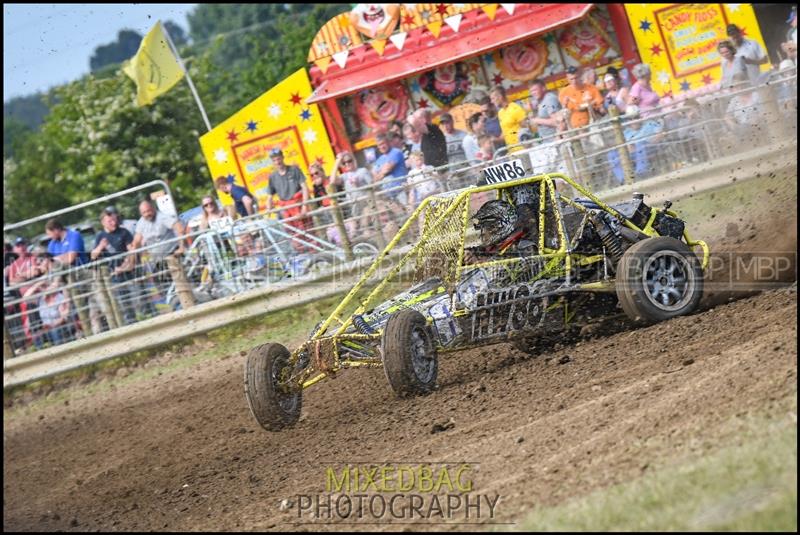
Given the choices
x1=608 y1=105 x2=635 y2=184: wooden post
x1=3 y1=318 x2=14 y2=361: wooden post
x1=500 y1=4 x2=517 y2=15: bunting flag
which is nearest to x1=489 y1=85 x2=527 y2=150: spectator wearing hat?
x1=608 y1=105 x2=635 y2=184: wooden post

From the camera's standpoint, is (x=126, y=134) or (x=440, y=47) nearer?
(x=440, y=47)

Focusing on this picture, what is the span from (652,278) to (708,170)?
4.91m

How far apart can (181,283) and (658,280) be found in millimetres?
7043

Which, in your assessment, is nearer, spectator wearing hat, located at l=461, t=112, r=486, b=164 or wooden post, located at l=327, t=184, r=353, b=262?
wooden post, located at l=327, t=184, r=353, b=262

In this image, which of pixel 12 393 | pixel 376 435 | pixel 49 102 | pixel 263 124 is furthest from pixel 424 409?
pixel 49 102

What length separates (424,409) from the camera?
25.4 ft

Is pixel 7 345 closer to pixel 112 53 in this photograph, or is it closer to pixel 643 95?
pixel 643 95

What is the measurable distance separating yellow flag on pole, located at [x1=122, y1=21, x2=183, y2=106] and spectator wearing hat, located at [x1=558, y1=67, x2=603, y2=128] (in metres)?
6.58

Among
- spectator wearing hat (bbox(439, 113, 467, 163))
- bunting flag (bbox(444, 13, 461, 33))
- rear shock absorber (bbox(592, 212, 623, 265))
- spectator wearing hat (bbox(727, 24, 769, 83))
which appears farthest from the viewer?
bunting flag (bbox(444, 13, 461, 33))

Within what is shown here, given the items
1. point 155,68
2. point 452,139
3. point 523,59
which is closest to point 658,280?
point 452,139

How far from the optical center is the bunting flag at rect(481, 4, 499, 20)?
16.0 m

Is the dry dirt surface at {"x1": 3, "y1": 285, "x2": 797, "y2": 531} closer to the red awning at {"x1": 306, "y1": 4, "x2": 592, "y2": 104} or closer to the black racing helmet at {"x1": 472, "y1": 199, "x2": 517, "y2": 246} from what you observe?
the black racing helmet at {"x1": 472, "y1": 199, "x2": 517, "y2": 246}

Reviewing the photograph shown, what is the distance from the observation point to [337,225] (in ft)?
43.8

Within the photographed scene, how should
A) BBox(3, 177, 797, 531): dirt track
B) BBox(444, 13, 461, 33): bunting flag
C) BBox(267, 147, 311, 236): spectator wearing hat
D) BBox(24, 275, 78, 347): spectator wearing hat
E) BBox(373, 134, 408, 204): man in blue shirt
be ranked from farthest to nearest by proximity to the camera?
BBox(444, 13, 461, 33): bunting flag < BBox(267, 147, 311, 236): spectator wearing hat < BBox(24, 275, 78, 347): spectator wearing hat < BBox(373, 134, 408, 204): man in blue shirt < BBox(3, 177, 797, 531): dirt track
